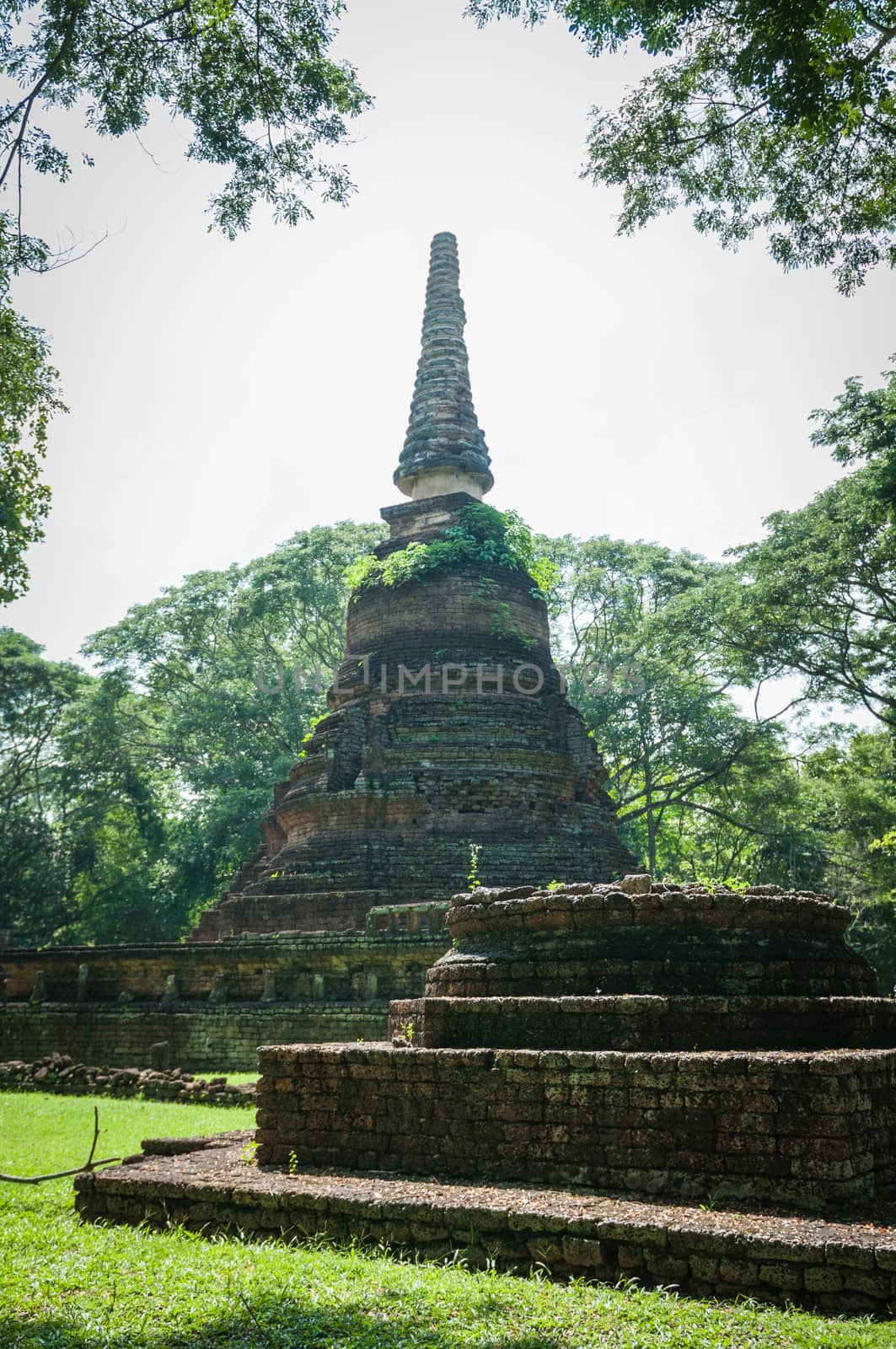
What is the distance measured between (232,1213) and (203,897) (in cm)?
2730

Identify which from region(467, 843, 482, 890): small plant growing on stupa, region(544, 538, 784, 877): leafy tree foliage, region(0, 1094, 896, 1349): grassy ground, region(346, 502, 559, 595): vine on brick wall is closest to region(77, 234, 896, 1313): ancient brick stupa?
region(0, 1094, 896, 1349): grassy ground

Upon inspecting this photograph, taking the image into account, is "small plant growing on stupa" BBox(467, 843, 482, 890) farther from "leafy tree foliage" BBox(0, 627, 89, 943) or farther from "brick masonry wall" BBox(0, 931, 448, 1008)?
"leafy tree foliage" BBox(0, 627, 89, 943)

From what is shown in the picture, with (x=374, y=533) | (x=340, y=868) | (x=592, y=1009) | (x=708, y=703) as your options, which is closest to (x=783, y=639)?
(x=708, y=703)

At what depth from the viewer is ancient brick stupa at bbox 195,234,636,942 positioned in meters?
17.1

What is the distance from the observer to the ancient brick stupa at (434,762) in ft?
56.0

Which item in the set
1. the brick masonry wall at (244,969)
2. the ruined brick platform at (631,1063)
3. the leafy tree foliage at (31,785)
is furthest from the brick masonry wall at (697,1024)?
the leafy tree foliage at (31,785)

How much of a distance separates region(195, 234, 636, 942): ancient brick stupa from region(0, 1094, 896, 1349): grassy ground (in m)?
10.7

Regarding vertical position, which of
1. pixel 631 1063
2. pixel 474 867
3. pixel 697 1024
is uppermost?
pixel 474 867

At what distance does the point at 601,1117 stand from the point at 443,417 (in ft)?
68.4

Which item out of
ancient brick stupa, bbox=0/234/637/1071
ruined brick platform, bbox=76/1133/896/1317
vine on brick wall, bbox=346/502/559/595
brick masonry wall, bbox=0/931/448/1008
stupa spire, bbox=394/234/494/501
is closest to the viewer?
ruined brick platform, bbox=76/1133/896/1317

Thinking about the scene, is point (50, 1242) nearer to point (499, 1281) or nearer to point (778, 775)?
point (499, 1281)

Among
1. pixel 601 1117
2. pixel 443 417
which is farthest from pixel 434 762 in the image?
pixel 601 1117

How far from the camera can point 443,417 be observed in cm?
2453

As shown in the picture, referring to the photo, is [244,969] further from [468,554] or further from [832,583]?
[832,583]
